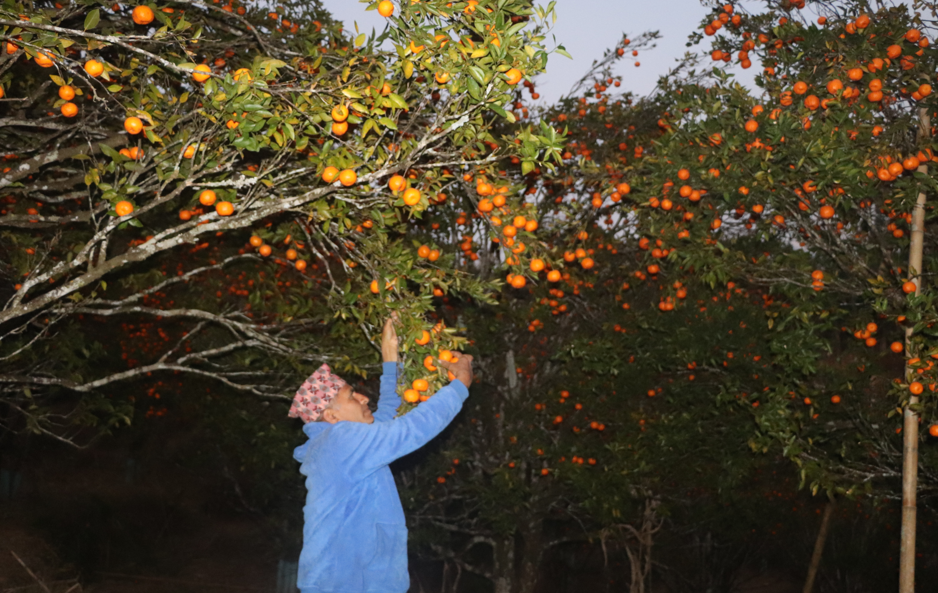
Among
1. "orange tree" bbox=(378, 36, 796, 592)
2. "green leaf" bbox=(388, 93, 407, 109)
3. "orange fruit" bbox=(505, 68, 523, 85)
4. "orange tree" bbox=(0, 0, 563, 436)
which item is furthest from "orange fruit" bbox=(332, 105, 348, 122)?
"orange tree" bbox=(378, 36, 796, 592)

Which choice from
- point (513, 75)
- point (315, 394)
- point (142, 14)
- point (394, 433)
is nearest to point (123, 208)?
point (142, 14)

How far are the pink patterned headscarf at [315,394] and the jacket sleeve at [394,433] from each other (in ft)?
0.95

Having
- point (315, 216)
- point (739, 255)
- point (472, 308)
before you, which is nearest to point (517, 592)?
point (472, 308)

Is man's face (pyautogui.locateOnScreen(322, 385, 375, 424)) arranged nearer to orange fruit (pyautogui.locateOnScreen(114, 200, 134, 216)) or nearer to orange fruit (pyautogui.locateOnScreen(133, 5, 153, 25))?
orange fruit (pyautogui.locateOnScreen(114, 200, 134, 216))

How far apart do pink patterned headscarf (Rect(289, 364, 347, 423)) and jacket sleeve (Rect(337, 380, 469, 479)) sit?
29cm

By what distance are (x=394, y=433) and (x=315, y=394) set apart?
50cm

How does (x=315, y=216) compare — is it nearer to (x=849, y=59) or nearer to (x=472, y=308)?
(x=849, y=59)

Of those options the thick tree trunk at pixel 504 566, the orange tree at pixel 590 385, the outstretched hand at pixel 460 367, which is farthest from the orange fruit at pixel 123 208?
the thick tree trunk at pixel 504 566

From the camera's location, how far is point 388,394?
2943mm

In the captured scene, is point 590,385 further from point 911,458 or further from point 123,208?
point 123,208

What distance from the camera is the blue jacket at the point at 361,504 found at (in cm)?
244

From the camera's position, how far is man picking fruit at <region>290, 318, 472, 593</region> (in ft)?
8.00

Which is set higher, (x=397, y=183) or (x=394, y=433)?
(x=397, y=183)

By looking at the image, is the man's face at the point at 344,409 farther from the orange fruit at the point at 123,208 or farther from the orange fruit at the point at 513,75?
the orange fruit at the point at 513,75
